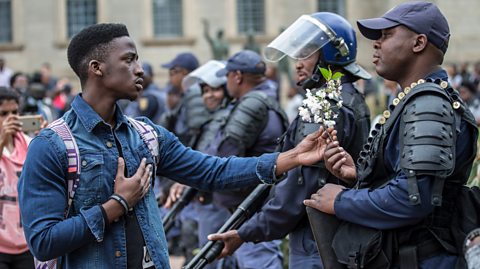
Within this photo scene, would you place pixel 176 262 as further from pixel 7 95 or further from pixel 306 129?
pixel 306 129

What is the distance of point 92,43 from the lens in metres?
4.11

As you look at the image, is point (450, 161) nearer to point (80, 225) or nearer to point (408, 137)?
point (408, 137)

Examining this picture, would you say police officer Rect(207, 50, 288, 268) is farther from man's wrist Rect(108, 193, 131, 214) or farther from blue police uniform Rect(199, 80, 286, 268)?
man's wrist Rect(108, 193, 131, 214)

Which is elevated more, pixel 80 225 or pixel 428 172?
pixel 428 172

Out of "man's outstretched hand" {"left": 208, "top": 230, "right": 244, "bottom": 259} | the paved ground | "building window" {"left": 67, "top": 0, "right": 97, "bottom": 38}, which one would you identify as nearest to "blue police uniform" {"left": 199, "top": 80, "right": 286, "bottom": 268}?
"man's outstretched hand" {"left": 208, "top": 230, "right": 244, "bottom": 259}

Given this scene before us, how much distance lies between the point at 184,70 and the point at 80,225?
22.5 ft

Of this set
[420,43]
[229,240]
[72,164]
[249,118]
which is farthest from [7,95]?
[420,43]

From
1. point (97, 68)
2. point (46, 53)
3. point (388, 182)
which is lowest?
point (46, 53)

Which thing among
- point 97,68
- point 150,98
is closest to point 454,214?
point 97,68

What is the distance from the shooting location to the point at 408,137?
3850 mm

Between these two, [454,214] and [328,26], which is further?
[328,26]

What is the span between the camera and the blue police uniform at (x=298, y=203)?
5.00 metres

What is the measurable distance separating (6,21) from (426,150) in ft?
95.1

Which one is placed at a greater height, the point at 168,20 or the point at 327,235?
the point at 327,235
